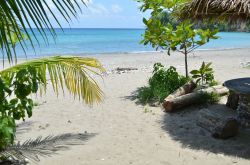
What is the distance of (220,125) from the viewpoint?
5348 mm

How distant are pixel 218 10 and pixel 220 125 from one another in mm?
1715

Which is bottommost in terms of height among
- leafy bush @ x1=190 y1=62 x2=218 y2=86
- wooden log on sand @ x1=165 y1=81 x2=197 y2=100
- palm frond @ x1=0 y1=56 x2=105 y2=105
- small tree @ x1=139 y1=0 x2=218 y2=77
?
wooden log on sand @ x1=165 y1=81 x2=197 y2=100

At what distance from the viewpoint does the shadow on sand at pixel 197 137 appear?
4.93 m

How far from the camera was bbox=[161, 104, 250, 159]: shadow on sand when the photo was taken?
493 centimetres

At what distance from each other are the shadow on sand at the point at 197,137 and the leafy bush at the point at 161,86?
104 centimetres

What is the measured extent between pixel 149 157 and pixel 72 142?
130cm

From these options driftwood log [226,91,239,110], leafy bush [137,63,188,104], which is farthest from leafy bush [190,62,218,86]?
driftwood log [226,91,239,110]

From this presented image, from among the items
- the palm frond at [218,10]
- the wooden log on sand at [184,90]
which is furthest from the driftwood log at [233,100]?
the palm frond at [218,10]

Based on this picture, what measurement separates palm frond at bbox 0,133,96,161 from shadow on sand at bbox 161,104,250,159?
5.05 feet

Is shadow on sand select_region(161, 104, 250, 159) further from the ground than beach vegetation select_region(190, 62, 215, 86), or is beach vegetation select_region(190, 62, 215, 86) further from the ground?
beach vegetation select_region(190, 62, 215, 86)

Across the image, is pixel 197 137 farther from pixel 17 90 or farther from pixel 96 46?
pixel 96 46

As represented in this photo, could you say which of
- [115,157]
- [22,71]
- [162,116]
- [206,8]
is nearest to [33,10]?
[22,71]

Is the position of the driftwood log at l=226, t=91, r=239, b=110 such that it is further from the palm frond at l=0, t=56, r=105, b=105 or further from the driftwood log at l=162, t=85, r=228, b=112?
the palm frond at l=0, t=56, r=105, b=105

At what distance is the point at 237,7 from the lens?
4.70 meters
